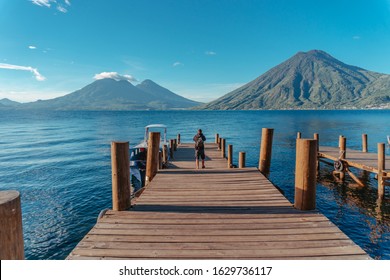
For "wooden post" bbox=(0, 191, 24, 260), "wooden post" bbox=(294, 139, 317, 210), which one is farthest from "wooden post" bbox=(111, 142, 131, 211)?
"wooden post" bbox=(294, 139, 317, 210)

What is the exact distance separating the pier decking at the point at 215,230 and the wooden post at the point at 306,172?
9.7 inches

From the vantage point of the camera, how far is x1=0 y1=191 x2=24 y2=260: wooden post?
2.30 metres

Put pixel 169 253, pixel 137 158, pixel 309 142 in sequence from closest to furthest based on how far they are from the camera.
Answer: pixel 169 253 → pixel 309 142 → pixel 137 158

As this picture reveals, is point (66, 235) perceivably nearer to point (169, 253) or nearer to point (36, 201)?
point (36, 201)

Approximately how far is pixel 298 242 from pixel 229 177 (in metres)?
4.22

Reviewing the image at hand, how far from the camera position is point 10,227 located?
2.36 meters

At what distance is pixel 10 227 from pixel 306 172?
16.5ft

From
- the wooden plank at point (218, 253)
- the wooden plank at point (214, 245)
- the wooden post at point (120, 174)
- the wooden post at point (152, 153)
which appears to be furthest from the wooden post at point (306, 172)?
the wooden post at point (152, 153)

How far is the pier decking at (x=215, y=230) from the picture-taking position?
3.68 m
